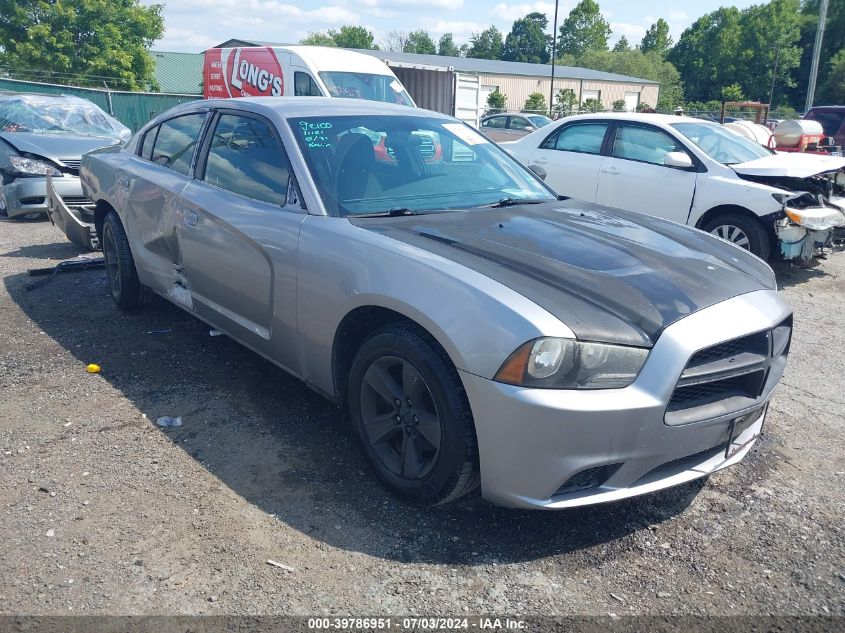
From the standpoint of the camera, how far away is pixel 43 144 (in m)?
9.19

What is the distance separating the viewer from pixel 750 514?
120 inches

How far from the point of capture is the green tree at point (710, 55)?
2980 inches

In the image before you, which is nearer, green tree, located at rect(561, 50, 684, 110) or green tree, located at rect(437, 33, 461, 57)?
green tree, located at rect(561, 50, 684, 110)

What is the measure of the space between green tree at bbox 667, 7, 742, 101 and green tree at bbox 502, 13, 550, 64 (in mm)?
26023

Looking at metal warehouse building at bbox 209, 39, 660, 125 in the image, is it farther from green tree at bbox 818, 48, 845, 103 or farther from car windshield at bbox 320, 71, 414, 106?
green tree at bbox 818, 48, 845, 103

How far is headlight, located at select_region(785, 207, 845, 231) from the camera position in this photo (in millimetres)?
6711

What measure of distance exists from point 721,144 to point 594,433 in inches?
253

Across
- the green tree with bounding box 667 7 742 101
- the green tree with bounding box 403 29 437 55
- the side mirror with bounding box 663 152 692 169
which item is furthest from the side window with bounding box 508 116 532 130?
the green tree with bounding box 403 29 437 55

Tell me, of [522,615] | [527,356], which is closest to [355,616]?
[522,615]

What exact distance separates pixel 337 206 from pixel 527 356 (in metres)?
1.42

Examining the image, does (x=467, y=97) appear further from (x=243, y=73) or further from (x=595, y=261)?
(x=595, y=261)

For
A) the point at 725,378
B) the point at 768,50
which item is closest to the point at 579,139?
the point at 725,378

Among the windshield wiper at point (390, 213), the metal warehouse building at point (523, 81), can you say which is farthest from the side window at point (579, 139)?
the metal warehouse building at point (523, 81)

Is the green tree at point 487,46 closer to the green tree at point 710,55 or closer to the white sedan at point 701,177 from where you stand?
the green tree at point 710,55
